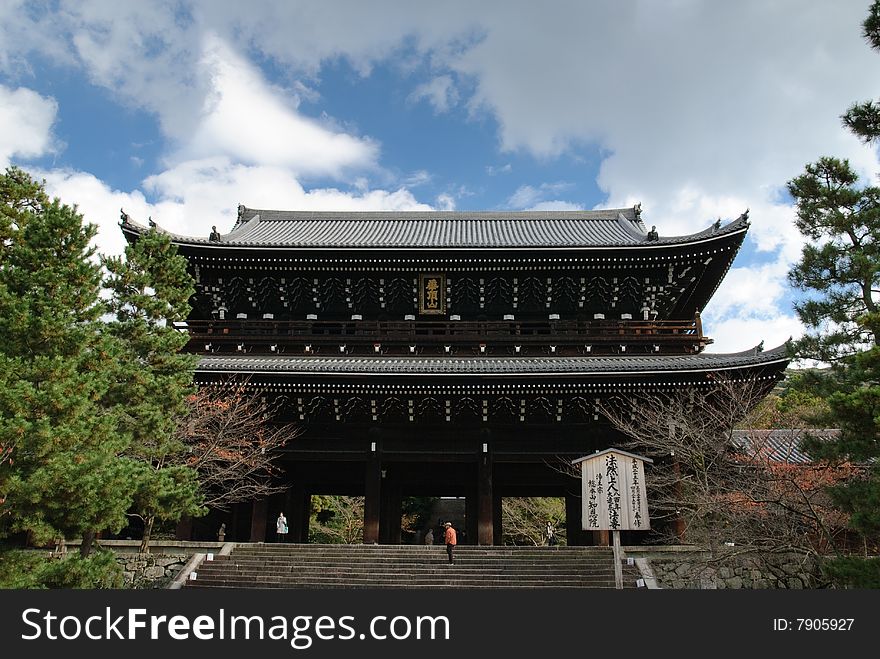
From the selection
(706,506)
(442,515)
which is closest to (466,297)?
(706,506)

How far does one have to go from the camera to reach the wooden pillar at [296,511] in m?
20.3

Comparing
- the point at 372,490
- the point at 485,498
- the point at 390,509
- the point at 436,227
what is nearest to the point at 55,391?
the point at 372,490

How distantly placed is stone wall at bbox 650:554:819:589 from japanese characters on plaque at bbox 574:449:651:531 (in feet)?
5.88

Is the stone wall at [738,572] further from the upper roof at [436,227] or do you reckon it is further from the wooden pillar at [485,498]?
the upper roof at [436,227]

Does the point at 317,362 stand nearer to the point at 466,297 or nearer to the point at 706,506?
the point at 466,297

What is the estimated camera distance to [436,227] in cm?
2734

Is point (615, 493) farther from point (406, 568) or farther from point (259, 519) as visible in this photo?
point (259, 519)

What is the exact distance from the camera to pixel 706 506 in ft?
41.3

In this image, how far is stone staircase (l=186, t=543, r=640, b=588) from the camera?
1373 centimetres

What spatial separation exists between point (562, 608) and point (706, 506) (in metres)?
4.94

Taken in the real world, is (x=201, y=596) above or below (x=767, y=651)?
above

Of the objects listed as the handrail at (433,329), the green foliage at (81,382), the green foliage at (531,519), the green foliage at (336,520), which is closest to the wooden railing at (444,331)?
the handrail at (433,329)

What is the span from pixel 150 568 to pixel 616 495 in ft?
35.5

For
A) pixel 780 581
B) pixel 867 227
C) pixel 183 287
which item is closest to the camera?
pixel 867 227
